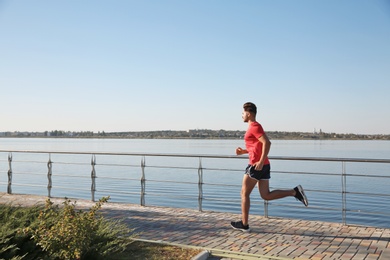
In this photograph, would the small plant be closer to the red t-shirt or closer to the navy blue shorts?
the navy blue shorts

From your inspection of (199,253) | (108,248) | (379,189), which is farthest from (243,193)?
(379,189)

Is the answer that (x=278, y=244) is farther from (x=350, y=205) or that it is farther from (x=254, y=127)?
(x=350, y=205)

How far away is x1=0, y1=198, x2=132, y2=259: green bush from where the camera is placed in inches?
188

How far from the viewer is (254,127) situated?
6.78 metres

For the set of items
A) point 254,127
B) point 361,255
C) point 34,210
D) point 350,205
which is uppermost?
point 254,127

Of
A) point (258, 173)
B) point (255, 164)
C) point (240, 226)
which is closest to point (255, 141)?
point (255, 164)

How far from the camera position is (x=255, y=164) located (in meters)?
6.71

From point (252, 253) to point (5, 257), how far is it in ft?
9.23

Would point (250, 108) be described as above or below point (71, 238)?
above

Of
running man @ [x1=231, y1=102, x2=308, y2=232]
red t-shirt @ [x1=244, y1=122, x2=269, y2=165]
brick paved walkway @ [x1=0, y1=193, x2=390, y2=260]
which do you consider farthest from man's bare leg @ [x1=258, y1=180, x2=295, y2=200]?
brick paved walkway @ [x1=0, y1=193, x2=390, y2=260]

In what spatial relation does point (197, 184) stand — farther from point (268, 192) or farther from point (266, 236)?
point (266, 236)

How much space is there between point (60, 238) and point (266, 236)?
3.10 meters

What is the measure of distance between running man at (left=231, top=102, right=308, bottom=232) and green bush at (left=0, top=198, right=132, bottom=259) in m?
2.05

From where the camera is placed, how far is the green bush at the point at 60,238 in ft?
15.6
